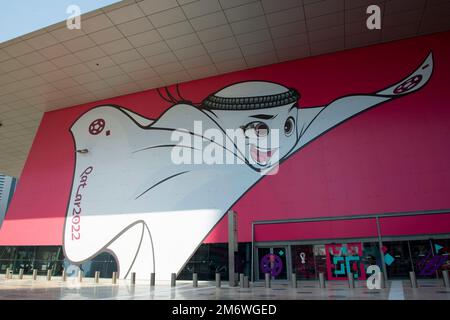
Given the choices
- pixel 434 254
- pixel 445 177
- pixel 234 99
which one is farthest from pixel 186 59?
pixel 434 254

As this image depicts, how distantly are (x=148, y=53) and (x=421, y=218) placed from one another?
9520 mm

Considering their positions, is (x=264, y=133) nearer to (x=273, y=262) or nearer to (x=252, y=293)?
(x=273, y=262)

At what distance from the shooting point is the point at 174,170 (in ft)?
37.3

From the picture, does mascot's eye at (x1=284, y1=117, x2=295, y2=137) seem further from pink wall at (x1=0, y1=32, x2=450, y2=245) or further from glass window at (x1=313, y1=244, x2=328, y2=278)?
glass window at (x1=313, y1=244, x2=328, y2=278)

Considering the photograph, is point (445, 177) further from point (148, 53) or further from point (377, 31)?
point (148, 53)

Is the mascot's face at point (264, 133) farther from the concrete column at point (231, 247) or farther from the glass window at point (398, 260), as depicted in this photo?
the glass window at point (398, 260)

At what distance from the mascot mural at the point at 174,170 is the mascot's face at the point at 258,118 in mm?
33

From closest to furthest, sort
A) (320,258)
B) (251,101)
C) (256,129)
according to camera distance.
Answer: (320,258), (256,129), (251,101)

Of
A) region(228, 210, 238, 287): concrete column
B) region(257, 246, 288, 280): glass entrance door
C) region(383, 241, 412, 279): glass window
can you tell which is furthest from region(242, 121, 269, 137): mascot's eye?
region(383, 241, 412, 279): glass window

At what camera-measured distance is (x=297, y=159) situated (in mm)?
10234

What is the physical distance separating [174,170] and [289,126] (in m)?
4.13

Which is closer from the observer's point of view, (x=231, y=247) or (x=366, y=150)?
(x=231, y=247)

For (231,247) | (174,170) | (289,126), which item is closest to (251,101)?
(289,126)

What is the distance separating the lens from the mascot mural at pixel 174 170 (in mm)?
10367
